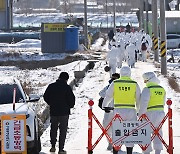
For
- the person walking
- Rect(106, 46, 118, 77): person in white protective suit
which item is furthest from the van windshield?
Rect(106, 46, 118, 77): person in white protective suit

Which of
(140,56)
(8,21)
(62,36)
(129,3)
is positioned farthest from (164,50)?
(129,3)

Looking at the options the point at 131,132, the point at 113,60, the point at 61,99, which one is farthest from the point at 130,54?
the point at 131,132

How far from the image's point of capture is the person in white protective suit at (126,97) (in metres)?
13.1

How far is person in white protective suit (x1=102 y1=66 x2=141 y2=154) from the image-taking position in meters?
13.1

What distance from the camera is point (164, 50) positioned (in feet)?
113

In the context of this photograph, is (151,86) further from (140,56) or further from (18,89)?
(140,56)

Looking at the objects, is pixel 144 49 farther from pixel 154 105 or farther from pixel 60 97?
pixel 154 105

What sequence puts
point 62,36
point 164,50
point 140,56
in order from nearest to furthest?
point 164,50 → point 140,56 → point 62,36

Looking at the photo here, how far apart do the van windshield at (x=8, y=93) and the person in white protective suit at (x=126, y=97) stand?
7.96 feet

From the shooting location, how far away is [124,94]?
13.1m

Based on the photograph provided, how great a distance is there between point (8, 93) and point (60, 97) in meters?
1.50

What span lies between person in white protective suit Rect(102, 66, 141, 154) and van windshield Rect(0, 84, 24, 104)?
2.43m

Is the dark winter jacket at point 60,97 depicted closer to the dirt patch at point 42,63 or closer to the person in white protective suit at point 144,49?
the person in white protective suit at point 144,49

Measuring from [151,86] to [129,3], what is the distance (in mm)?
174163
